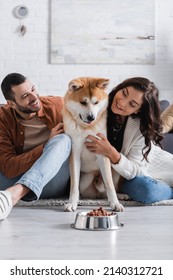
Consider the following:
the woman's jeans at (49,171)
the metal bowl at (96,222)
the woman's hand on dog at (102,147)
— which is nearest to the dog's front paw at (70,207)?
the woman's jeans at (49,171)

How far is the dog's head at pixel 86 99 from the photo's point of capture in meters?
2.54

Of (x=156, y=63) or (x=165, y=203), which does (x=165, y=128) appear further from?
(x=156, y=63)

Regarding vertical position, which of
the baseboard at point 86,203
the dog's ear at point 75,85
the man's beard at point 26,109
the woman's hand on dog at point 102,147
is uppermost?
the dog's ear at point 75,85

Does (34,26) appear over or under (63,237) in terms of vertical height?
over

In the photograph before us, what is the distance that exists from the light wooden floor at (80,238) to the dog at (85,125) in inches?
5.0

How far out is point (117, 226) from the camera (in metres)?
2.16

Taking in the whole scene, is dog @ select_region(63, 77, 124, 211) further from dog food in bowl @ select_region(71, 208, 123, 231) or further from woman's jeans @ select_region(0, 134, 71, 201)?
dog food in bowl @ select_region(71, 208, 123, 231)

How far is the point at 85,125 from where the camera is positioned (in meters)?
2.61

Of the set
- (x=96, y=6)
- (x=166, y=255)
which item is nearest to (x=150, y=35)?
(x=96, y=6)

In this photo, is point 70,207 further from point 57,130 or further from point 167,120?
point 167,120

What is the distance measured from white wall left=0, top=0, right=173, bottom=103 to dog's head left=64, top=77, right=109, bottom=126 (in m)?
2.47

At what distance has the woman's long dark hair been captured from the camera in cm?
263

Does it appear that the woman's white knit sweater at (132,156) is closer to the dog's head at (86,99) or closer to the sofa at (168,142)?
the dog's head at (86,99)

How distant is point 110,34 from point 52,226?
3202 mm
